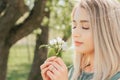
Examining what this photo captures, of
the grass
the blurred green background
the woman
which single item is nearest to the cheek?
the woman

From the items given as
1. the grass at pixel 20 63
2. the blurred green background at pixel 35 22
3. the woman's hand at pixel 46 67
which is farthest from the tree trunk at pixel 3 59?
the grass at pixel 20 63

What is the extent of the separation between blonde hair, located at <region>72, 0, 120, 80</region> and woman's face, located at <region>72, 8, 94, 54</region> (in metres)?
0.03

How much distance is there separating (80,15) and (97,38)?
0.54 feet

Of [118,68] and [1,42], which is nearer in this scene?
[118,68]

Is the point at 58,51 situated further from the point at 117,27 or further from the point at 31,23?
the point at 31,23

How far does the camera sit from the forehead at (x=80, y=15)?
105 inches

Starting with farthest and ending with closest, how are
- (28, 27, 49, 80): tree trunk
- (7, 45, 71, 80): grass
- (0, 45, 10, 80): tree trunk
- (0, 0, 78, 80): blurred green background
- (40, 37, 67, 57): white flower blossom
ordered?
(7, 45, 71, 80): grass, (28, 27, 49, 80): tree trunk, (0, 45, 10, 80): tree trunk, (0, 0, 78, 80): blurred green background, (40, 37, 67, 57): white flower blossom

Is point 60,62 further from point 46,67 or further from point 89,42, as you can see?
point 89,42

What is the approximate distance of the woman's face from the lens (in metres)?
2.67

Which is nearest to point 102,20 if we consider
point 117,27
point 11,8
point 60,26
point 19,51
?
point 117,27

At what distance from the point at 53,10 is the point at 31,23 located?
1.43 metres

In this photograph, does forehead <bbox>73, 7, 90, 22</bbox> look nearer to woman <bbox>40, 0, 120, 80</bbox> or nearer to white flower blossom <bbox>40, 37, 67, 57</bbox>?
woman <bbox>40, 0, 120, 80</bbox>

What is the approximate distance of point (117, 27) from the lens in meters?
2.66

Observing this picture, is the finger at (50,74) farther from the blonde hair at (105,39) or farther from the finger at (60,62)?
the blonde hair at (105,39)
